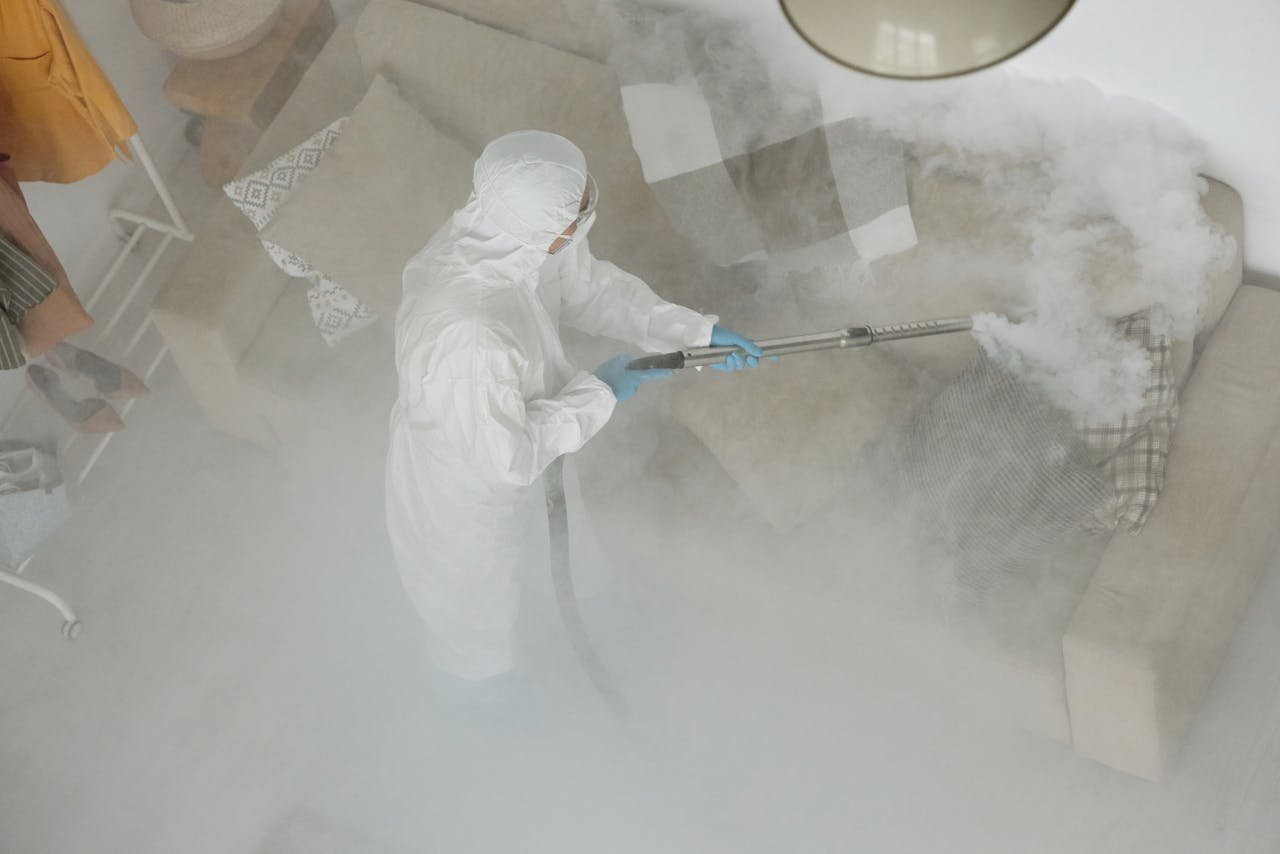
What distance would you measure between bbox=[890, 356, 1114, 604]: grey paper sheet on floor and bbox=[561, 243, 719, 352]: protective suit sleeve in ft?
1.39

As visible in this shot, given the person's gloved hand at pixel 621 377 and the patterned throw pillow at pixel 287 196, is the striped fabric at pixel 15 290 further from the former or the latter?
the person's gloved hand at pixel 621 377

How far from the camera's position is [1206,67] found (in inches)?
65.6

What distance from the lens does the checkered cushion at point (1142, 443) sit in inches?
68.5

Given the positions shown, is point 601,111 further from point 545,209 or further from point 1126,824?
point 1126,824

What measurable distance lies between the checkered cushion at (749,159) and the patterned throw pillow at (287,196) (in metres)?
0.62

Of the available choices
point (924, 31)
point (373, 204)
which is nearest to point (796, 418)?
point (373, 204)

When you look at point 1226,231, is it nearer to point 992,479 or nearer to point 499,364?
point 992,479

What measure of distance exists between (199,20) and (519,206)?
1138 mm

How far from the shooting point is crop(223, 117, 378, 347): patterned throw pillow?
2.16m

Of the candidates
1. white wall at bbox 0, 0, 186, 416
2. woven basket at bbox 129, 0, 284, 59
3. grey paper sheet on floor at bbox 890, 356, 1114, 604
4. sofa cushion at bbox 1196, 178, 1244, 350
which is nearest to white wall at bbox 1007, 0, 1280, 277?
sofa cushion at bbox 1196, 178, 1244, 350

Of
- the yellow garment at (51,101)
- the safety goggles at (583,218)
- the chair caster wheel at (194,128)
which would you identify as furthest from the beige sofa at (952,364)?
the chair caster wheel at (194,128)

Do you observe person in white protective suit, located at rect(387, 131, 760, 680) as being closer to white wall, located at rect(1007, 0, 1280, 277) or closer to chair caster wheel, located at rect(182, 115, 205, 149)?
white wall, located at rect(1007, 0, 1280, 277)

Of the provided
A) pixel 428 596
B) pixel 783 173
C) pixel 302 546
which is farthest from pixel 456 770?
pixel 783 173

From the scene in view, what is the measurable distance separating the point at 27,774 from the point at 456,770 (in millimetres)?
869
